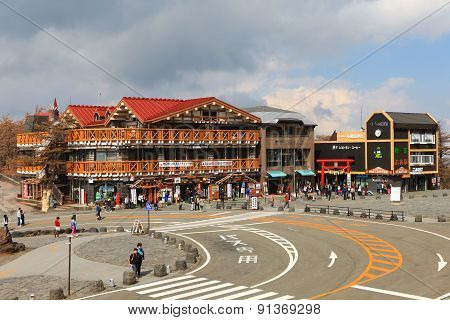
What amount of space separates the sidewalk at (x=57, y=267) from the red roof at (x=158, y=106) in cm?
3175

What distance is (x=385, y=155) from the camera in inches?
3027

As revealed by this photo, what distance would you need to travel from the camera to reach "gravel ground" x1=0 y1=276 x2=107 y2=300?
74.4 ft

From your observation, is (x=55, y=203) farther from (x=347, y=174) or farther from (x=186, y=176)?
(x=347, y=174)

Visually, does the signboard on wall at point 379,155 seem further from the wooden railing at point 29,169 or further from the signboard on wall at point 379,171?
the wooden railing at point 29,169

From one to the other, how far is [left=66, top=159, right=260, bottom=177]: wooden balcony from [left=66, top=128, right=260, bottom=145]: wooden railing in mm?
2589

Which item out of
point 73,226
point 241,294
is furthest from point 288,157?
point 241,294

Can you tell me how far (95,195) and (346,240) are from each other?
35.3 m

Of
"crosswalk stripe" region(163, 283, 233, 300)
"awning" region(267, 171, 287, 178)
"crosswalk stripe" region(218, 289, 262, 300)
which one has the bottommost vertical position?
"crosswalk stripe" region(163, 283, 233, 300)

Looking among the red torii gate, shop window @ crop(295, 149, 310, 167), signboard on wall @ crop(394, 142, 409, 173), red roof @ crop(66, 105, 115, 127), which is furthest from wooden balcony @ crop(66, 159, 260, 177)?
signboard on wall @ crop(394, 142, 409, 173)

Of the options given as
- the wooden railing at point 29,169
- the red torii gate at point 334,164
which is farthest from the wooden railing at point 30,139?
the red torii gate at point 334,164

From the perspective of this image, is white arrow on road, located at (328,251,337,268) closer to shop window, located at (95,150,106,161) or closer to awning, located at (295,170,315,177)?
shop window, located at (95,150,106,161)

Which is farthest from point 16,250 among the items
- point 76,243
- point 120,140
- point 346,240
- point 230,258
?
point 120,140

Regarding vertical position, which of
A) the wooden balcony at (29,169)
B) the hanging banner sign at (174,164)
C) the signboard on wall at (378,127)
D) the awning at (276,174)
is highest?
the signboard on wall at (378,127)

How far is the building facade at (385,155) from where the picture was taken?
76.7 metres
